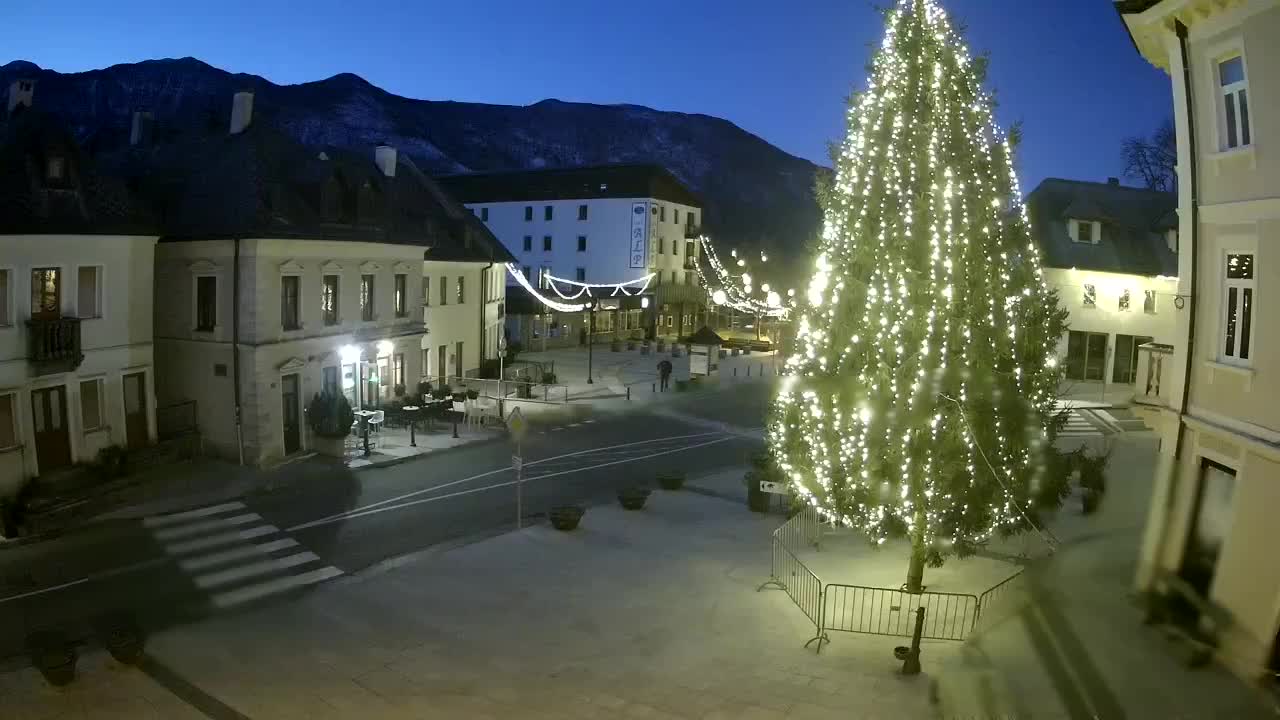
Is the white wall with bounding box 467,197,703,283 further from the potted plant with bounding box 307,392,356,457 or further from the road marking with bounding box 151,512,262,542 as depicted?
the road marking with bounding box 151,512,262,542

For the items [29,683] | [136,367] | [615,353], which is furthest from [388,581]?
[615,353]

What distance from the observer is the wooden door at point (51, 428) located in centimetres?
2191

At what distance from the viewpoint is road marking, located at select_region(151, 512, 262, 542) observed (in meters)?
18.9

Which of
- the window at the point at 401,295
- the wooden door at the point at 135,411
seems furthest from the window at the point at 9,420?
the window at the point at 401,295

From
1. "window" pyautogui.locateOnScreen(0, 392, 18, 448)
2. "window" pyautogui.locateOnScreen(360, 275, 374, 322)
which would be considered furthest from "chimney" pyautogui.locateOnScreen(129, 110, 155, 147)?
"window" pyautogui.locateOnScreen(0, 392, 18, 448)

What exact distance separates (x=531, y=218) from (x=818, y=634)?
62243 mm

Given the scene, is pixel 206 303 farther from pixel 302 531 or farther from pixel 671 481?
pixel 671 481

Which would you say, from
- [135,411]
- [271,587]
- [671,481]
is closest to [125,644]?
[271,587]

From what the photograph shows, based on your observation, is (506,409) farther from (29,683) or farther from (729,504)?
(29,683)

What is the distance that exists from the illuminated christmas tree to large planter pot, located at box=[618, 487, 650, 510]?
332 inches

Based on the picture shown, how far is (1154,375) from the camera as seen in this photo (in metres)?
13.9

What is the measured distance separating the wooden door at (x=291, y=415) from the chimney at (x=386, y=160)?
13289 millimetres

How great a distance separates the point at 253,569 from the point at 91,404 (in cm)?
991

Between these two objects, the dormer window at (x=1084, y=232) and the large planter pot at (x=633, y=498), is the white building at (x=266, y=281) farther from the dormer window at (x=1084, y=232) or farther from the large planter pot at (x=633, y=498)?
the dormer window at (x=1084, y=232)
